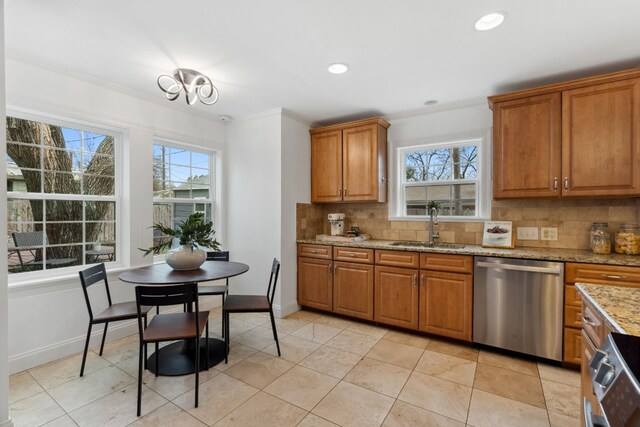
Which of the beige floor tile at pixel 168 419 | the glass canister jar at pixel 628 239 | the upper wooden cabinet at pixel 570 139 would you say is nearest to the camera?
the beige floor tile at pixel 168 419

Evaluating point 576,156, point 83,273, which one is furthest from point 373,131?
point 83,273

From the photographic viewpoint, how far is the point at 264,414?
75.3 inches

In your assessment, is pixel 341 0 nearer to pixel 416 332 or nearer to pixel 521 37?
pixel 521 37

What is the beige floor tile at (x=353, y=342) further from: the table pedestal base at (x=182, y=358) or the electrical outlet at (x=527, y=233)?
the electrical outlet at (x=527, y=233)

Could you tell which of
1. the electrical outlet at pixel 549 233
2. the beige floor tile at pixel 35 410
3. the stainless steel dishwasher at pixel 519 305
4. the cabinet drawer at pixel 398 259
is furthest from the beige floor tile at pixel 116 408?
the electrical outlet at pixel 549 233

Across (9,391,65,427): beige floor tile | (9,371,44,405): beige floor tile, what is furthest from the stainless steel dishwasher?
(9,371,44,405): beige floor tile

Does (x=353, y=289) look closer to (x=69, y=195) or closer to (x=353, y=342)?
(x=353, y=342)

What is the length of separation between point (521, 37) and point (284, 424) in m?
3.00

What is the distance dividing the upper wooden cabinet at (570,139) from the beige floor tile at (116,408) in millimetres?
3359

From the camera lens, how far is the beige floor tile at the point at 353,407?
1.87 m

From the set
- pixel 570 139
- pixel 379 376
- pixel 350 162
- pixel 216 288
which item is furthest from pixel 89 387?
pixel 570 139

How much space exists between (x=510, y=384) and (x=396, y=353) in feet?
2.89

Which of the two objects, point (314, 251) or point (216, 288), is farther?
point (314, 251)

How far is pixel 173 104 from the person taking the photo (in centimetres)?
346
